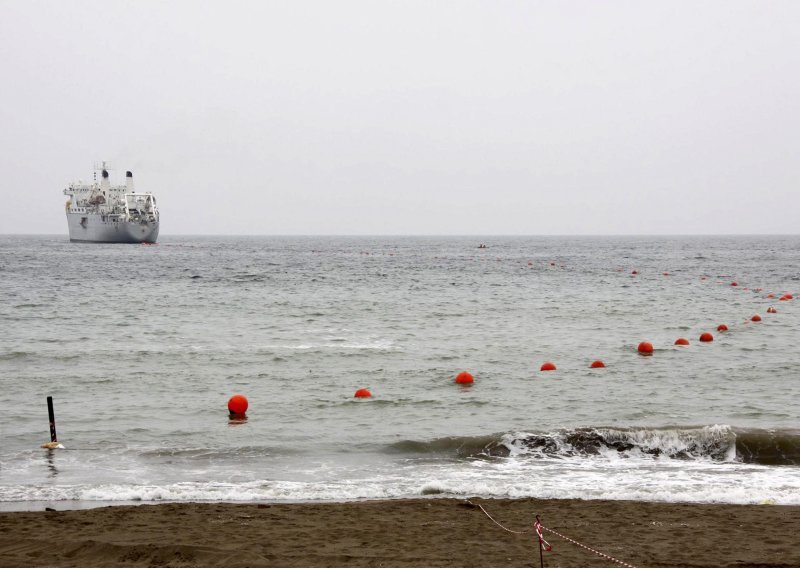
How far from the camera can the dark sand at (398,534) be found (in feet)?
23.9

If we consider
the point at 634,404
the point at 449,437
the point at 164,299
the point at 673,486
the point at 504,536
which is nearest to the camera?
the point at 504,536

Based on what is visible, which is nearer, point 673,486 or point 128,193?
point 673,486

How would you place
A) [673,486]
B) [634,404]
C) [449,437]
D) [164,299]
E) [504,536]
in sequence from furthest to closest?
[164,299] < [634,404] < [449,437] < [673,486] < [504,536]

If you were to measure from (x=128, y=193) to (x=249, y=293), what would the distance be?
3066 inches

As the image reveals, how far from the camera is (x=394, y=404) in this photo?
1536 centimetres

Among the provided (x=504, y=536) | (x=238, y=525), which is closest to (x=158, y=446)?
(x=238, y=525)

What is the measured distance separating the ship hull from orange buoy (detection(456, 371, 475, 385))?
101m

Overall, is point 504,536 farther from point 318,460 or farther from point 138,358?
point 138,358

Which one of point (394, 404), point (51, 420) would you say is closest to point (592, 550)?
Answer: point (394, 404)

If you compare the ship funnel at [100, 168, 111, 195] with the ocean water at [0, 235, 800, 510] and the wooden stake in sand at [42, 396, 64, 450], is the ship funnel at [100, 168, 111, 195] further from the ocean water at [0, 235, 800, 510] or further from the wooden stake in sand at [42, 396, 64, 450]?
the wooden stake in sand at [42, 396, 64, 450]

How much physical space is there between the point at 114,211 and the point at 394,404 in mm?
106062

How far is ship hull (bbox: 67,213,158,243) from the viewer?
11075 cm

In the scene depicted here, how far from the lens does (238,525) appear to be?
27.4 ft

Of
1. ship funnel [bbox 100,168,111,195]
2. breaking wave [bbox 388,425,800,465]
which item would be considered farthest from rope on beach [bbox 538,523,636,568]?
ship funnel [bbox 100,168,111,195]
